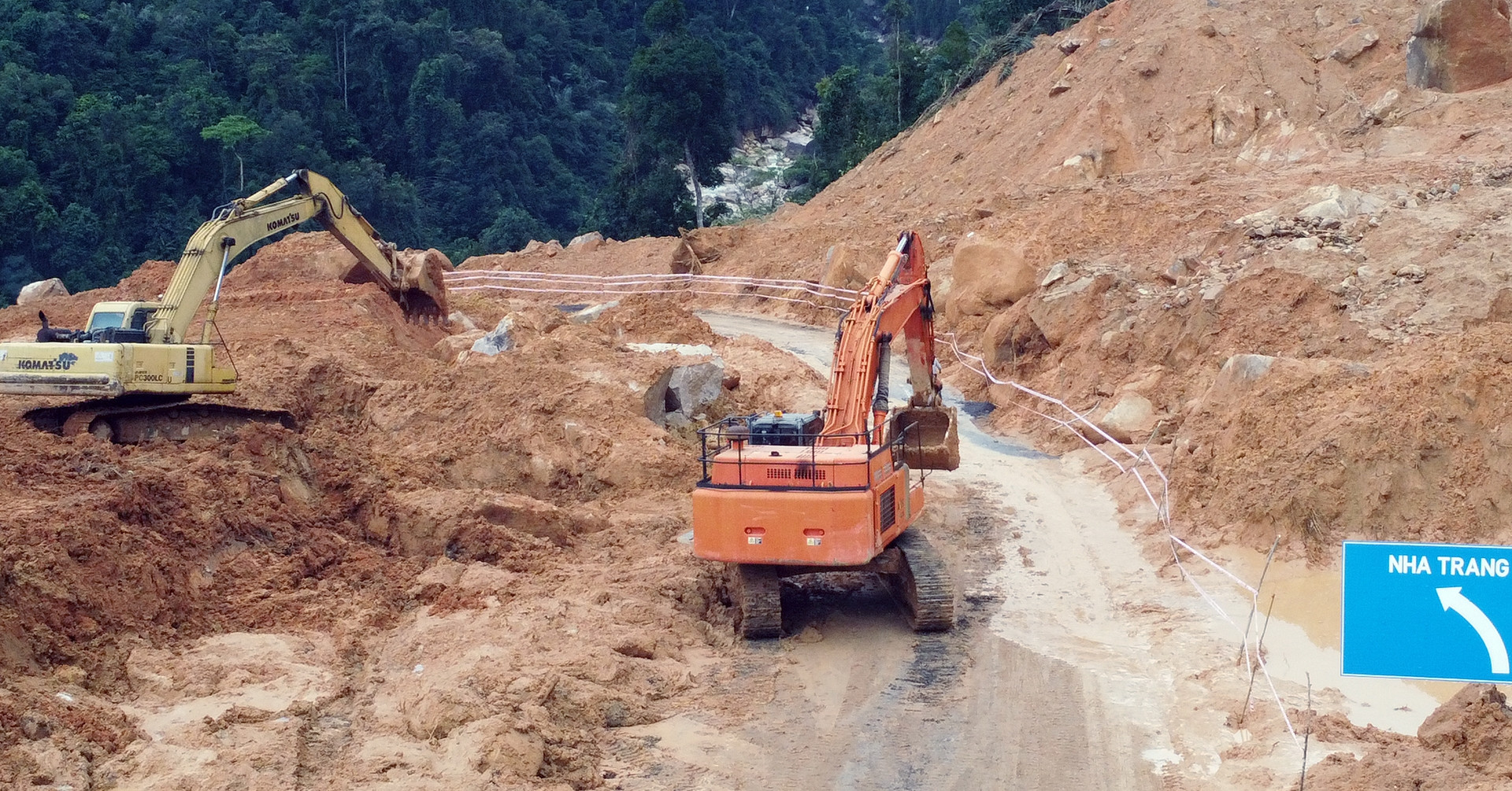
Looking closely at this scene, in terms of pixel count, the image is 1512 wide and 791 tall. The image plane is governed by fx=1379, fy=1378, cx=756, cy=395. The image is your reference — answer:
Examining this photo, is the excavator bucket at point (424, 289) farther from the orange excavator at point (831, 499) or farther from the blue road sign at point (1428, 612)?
the blue road sign at point (1428, 612)

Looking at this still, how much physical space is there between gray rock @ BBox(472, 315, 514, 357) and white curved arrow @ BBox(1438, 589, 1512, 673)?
15297mm

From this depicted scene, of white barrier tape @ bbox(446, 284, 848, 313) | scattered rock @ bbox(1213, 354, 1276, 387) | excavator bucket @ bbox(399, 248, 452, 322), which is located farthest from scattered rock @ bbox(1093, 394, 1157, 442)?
white barrier tape @ bbox(446, 284, 848, 313)

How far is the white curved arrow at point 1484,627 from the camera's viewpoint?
581 cm

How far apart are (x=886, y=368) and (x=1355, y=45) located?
75.1 feet

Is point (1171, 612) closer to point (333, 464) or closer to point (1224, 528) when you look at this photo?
point (1224, 528)

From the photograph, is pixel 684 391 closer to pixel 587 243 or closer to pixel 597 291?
pixel 597 291

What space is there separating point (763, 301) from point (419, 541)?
747 inches

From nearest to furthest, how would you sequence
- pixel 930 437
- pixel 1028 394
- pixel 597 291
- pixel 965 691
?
pixel 965 691 < pixel 930 437 < pixel 1028 394 < pixel 597 291

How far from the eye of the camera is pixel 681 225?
50.4 metres

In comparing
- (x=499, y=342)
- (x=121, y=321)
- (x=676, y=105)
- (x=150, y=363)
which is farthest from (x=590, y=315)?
(x=676, y=105)

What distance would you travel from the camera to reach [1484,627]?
5.85 meters

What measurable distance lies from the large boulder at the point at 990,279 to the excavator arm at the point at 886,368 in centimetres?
995

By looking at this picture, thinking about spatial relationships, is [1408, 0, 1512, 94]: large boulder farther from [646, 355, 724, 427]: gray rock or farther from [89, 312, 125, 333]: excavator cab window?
[89, 312, 125, 333]: excavator cab window

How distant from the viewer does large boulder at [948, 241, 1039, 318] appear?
25.1 meters
